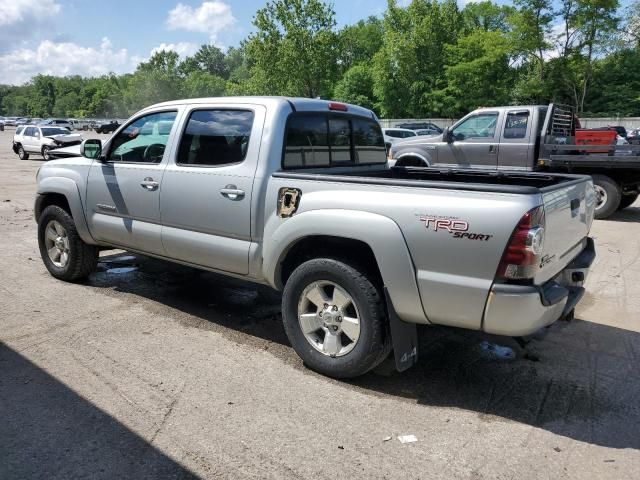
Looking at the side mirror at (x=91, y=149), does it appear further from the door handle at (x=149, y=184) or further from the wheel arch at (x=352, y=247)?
the wheel arch at (x=352, y=247)

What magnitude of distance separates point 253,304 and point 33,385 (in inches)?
86.5

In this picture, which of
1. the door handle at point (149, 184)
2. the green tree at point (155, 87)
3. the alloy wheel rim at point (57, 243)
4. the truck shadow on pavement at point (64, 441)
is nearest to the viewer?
the truck shadow on pavement at point (64, 441)

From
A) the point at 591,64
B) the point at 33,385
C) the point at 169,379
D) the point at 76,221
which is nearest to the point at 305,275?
the point at 169,379

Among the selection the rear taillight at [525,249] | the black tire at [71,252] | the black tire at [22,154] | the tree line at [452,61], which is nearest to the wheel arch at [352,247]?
the rear taillight at [525,249]

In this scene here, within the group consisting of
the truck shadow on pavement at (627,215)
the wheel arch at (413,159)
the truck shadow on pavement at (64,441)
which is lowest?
the truck shadow on pavement at (627,215)

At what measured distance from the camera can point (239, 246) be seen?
13.5 feet

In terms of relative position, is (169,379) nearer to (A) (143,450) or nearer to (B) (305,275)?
(A) (143,450)

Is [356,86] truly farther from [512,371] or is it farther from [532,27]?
[512,371]

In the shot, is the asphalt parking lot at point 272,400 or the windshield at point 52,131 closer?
the asphalt parking lot at point 272,400

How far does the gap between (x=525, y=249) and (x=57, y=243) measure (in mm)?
4986

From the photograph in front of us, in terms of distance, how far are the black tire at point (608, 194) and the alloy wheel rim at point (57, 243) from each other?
29.5ft

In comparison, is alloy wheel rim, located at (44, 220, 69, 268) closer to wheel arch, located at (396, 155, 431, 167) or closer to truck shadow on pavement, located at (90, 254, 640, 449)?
truck shadow on pavement, located at (90, 254, 640, 449)

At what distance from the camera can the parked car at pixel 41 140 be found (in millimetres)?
24828

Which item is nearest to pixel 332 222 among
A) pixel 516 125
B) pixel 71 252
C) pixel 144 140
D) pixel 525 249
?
pixel 525 249
